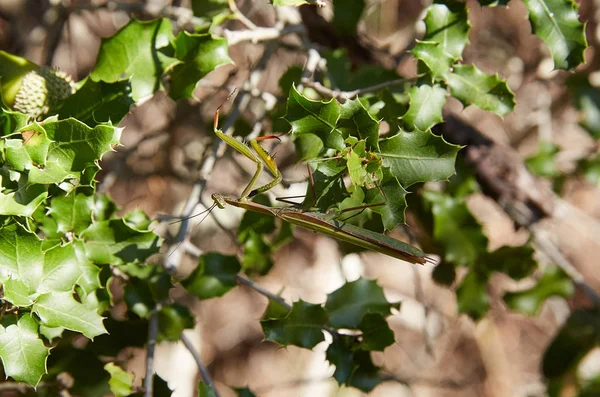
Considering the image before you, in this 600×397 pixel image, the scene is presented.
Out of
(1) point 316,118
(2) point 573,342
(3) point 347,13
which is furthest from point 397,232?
(1) point 316,118

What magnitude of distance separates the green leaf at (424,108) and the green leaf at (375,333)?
63cm

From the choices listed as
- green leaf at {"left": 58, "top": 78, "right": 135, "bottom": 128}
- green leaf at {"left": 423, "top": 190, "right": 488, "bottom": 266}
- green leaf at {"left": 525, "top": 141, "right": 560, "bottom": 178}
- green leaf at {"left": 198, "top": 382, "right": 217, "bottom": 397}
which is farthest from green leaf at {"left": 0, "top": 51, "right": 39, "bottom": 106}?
green leaf at {"left": 525, "top": 141, "right": 560, "bottom": 178}

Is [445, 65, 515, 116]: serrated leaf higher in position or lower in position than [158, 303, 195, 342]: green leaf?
higher

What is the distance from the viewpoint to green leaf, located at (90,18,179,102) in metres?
1.87

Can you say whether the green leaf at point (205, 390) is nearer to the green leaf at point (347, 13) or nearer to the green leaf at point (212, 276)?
the green leaf at point (212, 276)

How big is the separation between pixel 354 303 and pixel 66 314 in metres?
0.93

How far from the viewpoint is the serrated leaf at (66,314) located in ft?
5.03

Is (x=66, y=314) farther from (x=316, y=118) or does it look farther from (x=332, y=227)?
(x=316, y=118)

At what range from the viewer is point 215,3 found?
2.12 metres

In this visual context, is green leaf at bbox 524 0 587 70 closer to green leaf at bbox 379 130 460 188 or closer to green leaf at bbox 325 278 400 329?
green leaf at bbox 379 130 460 188

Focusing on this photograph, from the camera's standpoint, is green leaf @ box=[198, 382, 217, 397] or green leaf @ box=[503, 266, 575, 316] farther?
green leaf @ box=[503, 266, 575, 316]

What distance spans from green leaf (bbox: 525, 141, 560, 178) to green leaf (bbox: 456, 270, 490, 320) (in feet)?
3.17

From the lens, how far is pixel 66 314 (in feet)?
5.14

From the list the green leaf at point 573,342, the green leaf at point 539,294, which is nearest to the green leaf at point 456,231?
the green leaf at point 539,294
